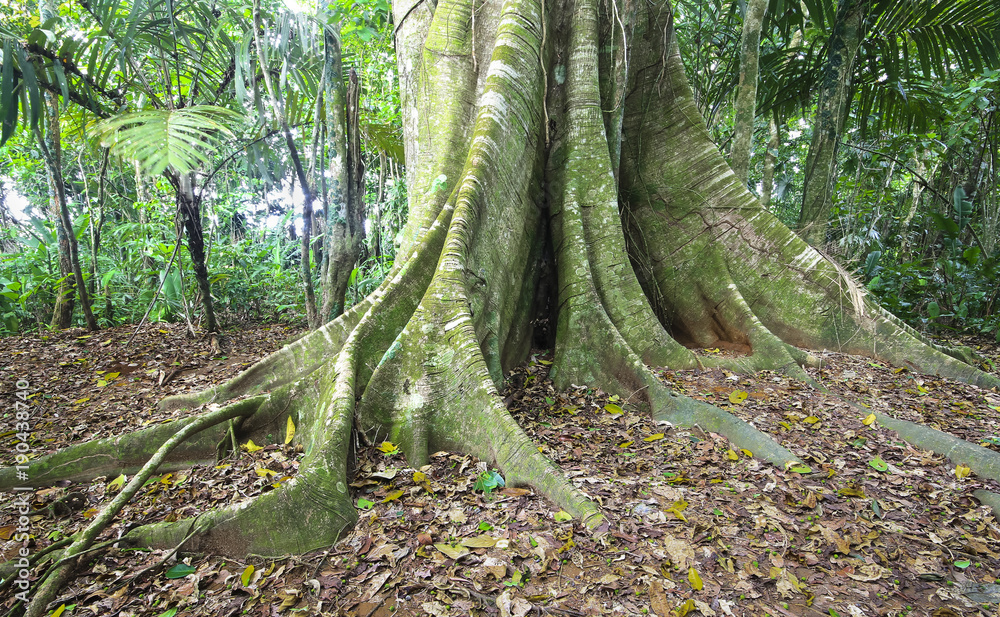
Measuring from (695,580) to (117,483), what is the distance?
2.93 metres

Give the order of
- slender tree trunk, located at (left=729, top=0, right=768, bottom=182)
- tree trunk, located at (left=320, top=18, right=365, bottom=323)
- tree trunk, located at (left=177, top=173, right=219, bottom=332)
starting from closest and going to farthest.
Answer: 1. tree trunk, located at (left=320, top=18, right=365, bottom=323)
2. tree trunk, located at (left=177, top=173, right=219, bottom=332)
3. slender tree trunk, located at (left=729, top=0, right=768, bottom=182)

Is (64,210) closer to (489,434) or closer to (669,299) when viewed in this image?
(489,434)

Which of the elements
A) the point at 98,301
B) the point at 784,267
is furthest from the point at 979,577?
the point at 98,301

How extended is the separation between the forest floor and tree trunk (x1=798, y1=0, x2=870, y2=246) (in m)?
2.96

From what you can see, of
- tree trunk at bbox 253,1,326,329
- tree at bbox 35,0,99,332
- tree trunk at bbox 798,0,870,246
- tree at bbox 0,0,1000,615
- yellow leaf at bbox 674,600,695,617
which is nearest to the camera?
yellow leaf at bbox 674,600,695,617

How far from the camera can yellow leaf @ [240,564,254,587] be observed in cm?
189

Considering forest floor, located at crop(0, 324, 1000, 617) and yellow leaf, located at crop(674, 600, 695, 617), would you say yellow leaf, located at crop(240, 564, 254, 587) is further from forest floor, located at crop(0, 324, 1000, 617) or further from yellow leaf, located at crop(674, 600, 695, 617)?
yellow leaf, located at crop(674, 600, 695, 617)

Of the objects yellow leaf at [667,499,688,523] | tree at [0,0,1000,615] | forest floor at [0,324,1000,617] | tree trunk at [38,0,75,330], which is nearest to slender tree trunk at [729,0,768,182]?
tree at [0,0,1000,615]

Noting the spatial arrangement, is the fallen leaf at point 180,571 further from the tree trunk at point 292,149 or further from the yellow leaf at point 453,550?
the tree trunk at point 292,149

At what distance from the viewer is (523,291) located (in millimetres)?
4203

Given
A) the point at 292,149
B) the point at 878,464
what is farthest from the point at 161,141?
the point at 878,464

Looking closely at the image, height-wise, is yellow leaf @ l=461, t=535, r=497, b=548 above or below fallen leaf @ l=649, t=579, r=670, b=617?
above

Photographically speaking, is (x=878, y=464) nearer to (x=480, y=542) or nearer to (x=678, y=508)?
(x=678, y=508)

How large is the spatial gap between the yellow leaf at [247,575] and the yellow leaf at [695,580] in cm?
172
